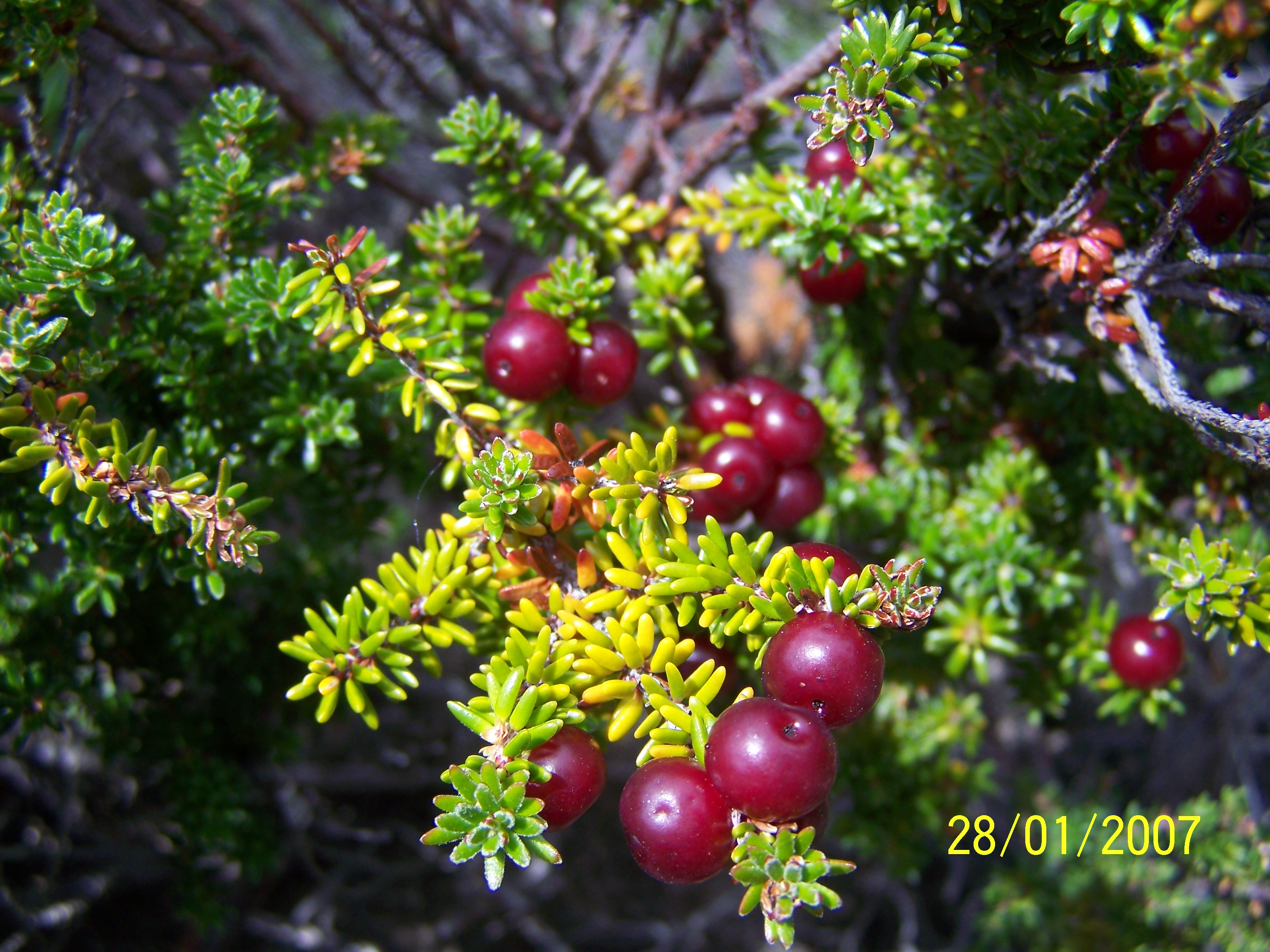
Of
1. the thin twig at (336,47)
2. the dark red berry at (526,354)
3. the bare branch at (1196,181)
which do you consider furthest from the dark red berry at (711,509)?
the thin twig at (336,47)

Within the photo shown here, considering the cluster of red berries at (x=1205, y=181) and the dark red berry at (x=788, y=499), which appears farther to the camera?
the dark red berry at (x=788, y=499)

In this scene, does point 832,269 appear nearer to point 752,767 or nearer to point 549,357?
point 549,357

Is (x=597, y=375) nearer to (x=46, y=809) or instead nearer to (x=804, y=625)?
(x=804, y=625)

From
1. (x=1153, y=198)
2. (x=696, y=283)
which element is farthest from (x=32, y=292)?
(x=1153, y=198)

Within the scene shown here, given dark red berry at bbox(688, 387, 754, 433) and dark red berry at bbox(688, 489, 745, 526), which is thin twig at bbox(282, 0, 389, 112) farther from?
dark red berry at bbox(688, 489, 745, 526)

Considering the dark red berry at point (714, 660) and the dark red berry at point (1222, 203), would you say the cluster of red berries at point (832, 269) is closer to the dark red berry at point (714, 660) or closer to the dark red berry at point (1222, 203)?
the dark red berry at point (1222, 203)

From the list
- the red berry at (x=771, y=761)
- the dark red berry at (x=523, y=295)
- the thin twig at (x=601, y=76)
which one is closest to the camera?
the red berry at (x=771, y=761)

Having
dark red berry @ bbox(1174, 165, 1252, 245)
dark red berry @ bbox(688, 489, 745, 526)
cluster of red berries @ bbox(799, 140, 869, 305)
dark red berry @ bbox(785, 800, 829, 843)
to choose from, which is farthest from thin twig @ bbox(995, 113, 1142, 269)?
dark red berry @ bbox(785, 800, 829, 843)

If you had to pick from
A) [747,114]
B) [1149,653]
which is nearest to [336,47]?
[747,114]
